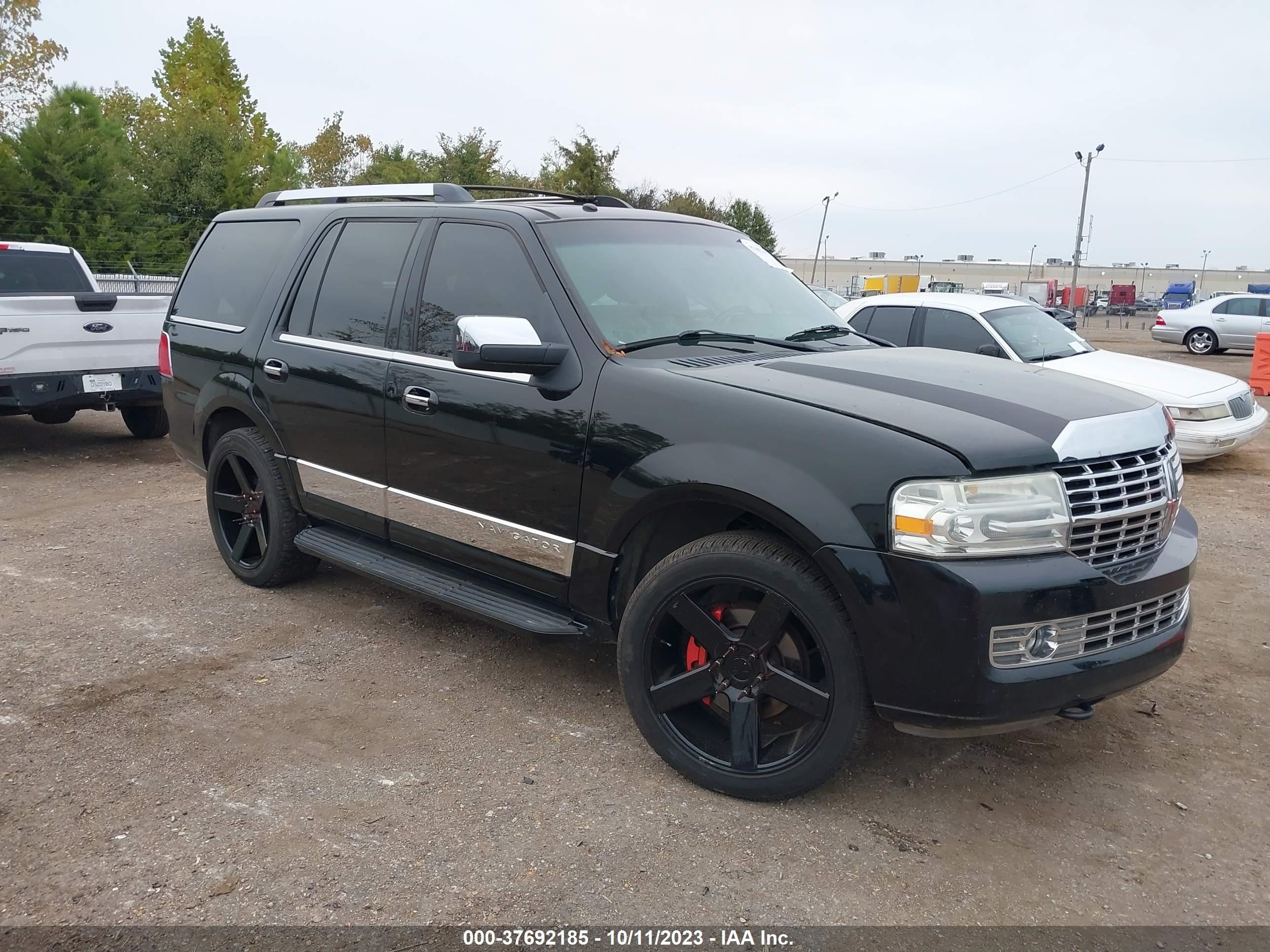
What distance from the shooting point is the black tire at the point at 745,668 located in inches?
117

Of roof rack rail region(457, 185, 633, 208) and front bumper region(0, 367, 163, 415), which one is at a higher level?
roof rack rail region(457, 185, 633, 208)

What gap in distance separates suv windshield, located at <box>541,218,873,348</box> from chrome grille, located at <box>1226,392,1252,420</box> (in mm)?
6031

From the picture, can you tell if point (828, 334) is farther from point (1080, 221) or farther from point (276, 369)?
point (1080, 221)

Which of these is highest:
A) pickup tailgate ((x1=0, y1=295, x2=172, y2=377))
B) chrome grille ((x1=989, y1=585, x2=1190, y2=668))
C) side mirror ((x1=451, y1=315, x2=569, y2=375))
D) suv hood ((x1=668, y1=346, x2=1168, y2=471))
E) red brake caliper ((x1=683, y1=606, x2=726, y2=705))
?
side mirror ((x1=451, y1=315, x2=569, y2=375))

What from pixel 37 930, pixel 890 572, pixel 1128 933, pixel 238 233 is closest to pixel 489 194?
pixel 238 233

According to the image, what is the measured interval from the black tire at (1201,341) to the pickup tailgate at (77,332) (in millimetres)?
22664

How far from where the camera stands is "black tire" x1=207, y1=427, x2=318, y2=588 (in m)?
5.01

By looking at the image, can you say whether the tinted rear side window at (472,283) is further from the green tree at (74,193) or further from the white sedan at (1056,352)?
the green tree at (74,193)

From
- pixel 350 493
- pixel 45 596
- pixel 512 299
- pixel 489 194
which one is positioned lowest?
pixel 45 596

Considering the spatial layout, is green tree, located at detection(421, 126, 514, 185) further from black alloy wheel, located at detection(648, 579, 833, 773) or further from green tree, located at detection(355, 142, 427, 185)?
black alloy wheel, located at detection(648, 579, 833, 773)

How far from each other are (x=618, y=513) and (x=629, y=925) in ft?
4.34

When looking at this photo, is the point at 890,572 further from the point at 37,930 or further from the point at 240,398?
the point at 240,398

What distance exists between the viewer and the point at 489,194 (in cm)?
623

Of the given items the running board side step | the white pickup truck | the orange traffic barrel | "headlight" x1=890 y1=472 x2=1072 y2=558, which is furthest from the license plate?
the orange traffic barrel
